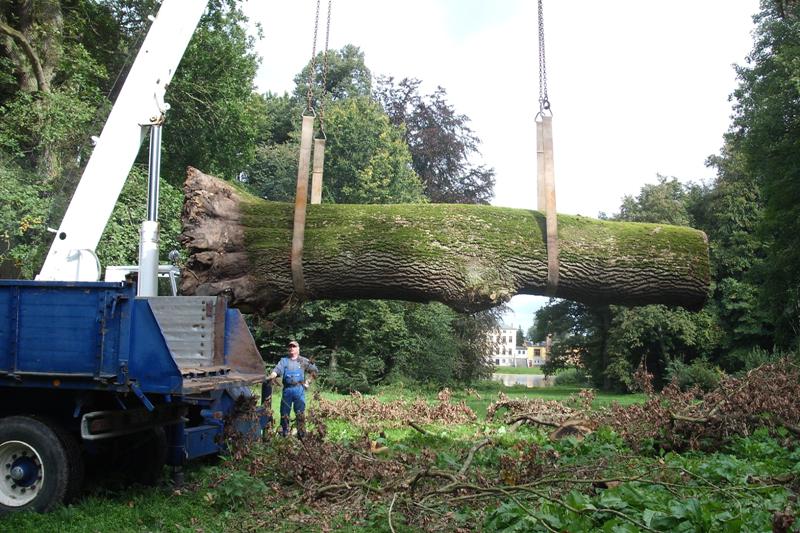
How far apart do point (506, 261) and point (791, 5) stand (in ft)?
67.0

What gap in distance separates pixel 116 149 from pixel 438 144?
28679 millimetres

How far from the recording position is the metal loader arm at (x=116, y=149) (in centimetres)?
796

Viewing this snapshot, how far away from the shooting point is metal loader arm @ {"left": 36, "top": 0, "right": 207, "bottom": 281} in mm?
7965

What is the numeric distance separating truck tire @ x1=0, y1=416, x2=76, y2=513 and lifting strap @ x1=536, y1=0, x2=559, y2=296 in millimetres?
4449

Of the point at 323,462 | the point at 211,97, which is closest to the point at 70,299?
the point at 323,462

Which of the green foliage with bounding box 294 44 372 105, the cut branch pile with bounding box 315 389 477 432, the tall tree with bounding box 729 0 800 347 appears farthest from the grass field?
the green foliage with bounding box 294 44 372 105

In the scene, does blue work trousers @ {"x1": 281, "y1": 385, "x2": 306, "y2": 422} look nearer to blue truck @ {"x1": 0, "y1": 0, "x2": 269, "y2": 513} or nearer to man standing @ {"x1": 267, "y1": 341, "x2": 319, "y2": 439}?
man standing @ {"x1": 267, "y1": 341, "x2": 319, "y2": 439}

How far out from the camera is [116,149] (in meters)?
8.43

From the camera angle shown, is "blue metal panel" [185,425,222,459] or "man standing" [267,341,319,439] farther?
"man standing" [267,341,319,439]

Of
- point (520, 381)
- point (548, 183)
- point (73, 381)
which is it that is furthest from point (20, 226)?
point (520, 381)

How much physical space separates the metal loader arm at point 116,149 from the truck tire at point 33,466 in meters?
2.10

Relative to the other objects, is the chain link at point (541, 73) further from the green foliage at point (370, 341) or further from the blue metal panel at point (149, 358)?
the green foliage at point (370, 341)

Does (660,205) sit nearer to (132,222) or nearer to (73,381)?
(132,222)

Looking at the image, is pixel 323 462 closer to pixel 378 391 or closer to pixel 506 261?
pixel 506 261
